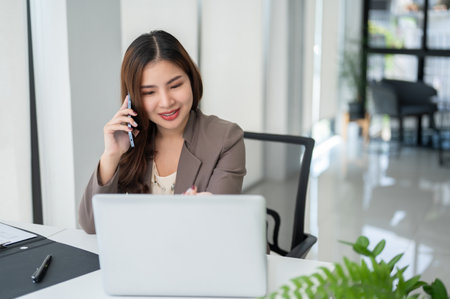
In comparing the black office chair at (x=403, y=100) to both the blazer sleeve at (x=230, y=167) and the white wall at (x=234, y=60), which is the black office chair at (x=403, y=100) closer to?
the white wall at (x=234, y=60)

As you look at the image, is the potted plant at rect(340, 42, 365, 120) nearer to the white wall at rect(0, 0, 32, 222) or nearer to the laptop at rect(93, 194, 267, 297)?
the white wall at rect(0, 0, 32, 222)

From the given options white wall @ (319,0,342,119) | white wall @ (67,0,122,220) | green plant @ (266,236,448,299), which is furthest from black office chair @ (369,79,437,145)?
green plant @ (266,236,448,299)

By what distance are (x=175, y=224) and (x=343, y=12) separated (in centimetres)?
705

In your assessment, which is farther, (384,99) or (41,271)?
(384,99)

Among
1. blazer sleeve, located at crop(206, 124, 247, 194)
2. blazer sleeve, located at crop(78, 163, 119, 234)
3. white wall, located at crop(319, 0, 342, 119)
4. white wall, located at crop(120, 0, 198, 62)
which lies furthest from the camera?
white wall, located at crop(319, 0, 342, 119)

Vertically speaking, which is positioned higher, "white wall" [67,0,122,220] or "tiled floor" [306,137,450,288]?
"white wall" [67,0,122,220]

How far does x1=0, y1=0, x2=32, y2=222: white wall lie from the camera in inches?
109

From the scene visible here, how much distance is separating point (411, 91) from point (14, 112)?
221 inches

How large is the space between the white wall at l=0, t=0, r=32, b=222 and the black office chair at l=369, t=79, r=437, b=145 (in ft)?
16.3

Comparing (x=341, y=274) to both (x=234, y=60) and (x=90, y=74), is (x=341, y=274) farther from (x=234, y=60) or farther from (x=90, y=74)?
(x=234, y=60)

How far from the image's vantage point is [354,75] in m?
7.64

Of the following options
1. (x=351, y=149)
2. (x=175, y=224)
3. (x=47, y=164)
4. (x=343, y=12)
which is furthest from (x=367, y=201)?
(x=175, y=224)

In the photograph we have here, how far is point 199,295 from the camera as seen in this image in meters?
1.39

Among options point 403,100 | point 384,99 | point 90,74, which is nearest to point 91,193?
point 90,74
